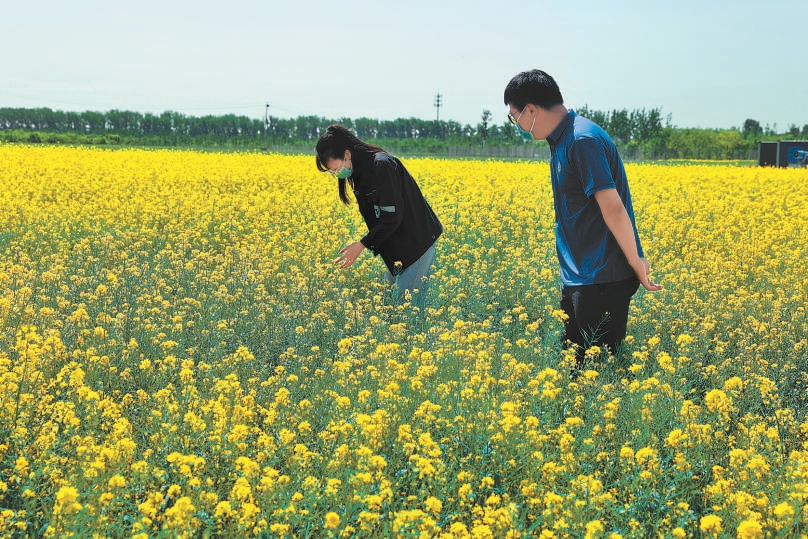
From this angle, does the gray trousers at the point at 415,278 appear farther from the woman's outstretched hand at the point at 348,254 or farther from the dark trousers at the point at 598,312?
the dark trousers at the point at 598,312

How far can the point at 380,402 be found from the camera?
12.0ft

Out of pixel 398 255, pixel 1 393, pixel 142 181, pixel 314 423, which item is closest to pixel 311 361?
pixel 314 423

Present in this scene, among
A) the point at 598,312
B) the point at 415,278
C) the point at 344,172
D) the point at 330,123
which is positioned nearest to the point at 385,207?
the point at 344,172

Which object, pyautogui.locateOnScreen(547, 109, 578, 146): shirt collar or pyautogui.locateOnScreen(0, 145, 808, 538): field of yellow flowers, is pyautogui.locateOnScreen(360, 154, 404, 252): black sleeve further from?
pyautogui.locateOnScreen(547, 109, 578, 146): shirt collar

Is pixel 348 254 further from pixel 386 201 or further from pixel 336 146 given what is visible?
pixel 336 146

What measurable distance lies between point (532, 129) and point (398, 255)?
75.9 inches

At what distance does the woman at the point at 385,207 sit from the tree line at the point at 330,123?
52.3m

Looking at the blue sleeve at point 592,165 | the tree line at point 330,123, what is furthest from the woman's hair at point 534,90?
the tree line at point 330,123

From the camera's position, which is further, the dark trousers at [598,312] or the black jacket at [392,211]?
the black jacket at [392,211]

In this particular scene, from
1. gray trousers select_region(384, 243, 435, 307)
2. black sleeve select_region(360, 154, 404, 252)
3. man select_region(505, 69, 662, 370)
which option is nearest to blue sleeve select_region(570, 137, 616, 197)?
man select_region(505, 69, 662, 370)

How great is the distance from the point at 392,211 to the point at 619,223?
2.00m

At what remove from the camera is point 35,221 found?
9555 millimetres

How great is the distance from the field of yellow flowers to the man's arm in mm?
669

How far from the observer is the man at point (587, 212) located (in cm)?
404
